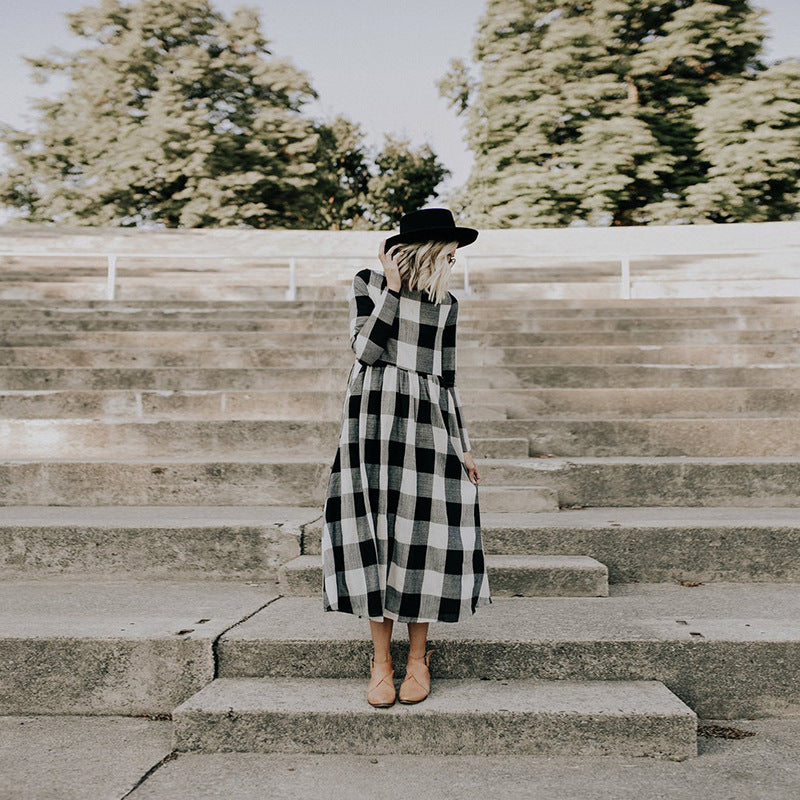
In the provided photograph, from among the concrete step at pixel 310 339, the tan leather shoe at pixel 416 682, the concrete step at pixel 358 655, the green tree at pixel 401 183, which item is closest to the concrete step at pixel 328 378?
the concrete step at pixel 310 339

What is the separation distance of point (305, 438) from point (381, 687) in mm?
2559

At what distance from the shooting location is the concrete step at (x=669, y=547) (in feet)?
11.6

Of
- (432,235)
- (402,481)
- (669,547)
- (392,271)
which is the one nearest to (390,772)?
(402,481)

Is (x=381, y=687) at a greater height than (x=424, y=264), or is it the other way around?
(x=424, y=264)

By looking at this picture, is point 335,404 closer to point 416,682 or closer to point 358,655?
point 358,655

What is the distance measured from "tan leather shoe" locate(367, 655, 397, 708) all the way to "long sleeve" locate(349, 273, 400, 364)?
1048mm

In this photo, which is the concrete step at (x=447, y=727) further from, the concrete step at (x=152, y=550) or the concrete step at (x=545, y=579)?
the concrete step at (x=152, y=550)

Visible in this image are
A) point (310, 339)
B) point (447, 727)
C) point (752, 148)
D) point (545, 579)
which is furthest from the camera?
point (752, 148)

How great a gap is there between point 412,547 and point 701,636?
1.12m

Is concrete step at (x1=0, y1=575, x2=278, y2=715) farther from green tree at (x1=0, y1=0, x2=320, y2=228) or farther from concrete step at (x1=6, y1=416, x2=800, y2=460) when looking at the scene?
green tree at (x1=0, y1=0, x2=320, y2=228)

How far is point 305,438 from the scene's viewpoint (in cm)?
489

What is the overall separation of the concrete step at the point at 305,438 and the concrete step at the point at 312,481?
1.44 feet

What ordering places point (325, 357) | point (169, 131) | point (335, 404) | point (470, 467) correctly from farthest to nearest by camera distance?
point (169, 131)
point (325, 357)
point (335, 404)
point (470, 467)

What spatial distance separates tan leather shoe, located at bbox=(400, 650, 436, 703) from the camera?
2.48 m
